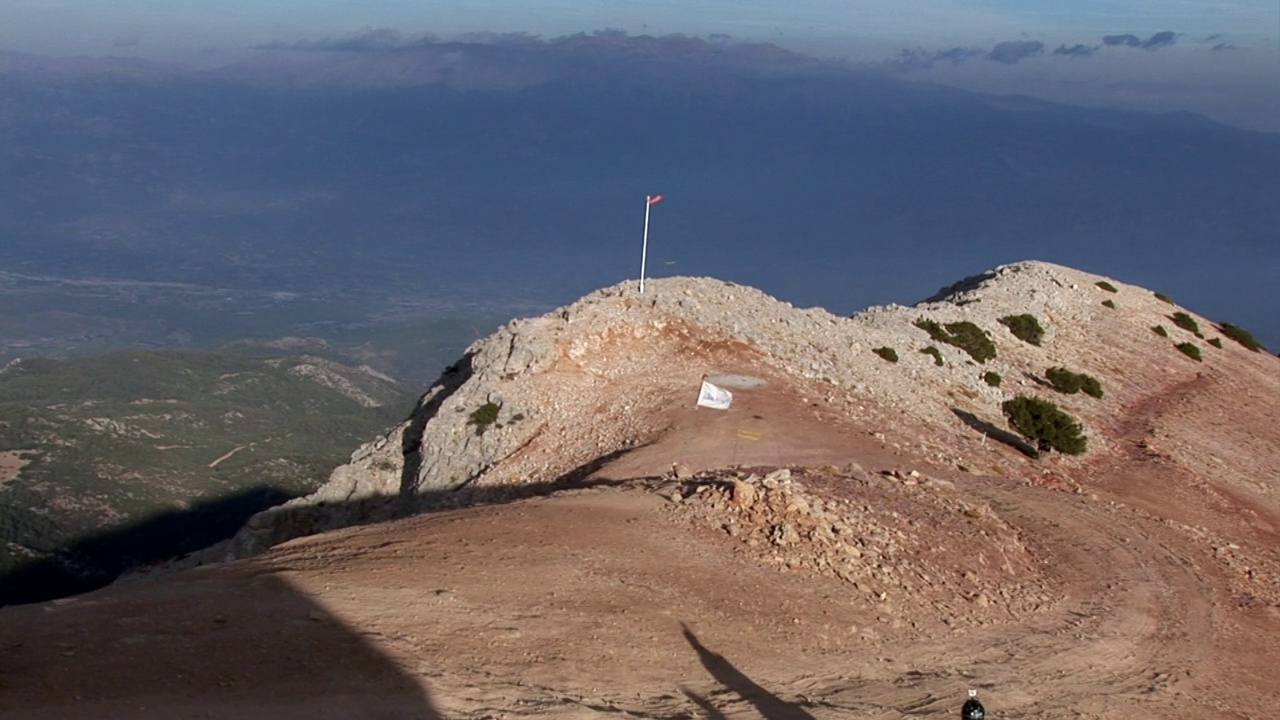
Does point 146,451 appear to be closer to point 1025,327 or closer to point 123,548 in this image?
point 123,548

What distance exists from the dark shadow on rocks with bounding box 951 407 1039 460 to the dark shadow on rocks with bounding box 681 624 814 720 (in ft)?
66.8

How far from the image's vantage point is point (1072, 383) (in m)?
41.2

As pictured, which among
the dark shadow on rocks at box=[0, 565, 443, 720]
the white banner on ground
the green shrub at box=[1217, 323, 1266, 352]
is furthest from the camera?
the green shrub at box=[1217, 323, 1266, 352]

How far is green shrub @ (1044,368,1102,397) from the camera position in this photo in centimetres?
4112

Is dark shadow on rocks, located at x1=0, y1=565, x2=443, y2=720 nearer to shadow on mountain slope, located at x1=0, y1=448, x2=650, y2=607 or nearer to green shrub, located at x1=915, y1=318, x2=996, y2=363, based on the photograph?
shadow on mountain slope, located at x1=0, y1=448, x2=650, y2=607

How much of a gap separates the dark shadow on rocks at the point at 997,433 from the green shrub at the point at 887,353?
3002mm

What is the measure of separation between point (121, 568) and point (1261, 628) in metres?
66.2

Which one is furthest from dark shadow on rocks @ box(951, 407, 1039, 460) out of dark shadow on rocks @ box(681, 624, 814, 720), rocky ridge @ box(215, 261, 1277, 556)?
dark shadow on rocks @ box(681, 624, 814, 720)

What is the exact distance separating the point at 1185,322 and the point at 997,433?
2760 cm

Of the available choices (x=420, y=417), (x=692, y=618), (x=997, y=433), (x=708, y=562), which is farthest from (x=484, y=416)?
(x=997, y=433)

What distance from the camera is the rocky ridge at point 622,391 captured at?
91.8 feet

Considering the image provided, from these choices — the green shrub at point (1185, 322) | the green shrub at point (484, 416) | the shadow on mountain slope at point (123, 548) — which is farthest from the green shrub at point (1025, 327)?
the shadow on mountain slope at point (123, 548)

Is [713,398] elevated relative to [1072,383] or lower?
elevated

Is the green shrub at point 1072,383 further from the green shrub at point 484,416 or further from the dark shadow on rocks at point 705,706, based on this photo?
the dark shadow on rocks at point 705,706
